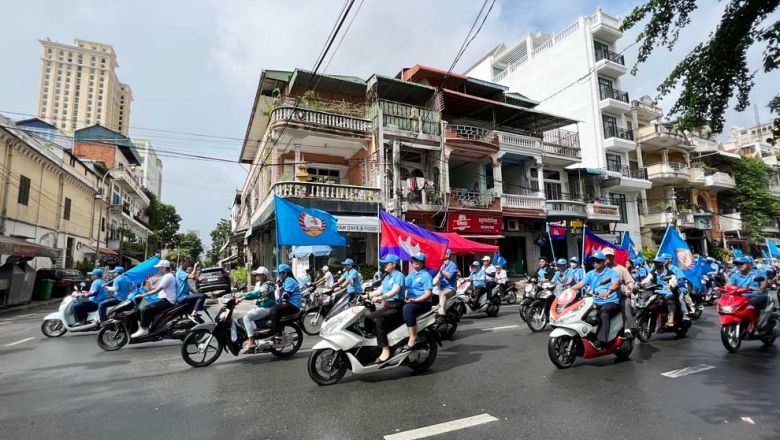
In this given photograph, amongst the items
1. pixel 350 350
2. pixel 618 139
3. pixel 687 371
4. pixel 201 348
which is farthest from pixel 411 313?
pixel 618 139

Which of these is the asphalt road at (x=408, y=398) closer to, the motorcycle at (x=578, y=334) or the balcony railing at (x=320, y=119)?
the motorcycle at (x=578, y=334)

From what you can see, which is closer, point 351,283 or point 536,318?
point 536,318

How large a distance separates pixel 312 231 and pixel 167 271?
10.6 ft

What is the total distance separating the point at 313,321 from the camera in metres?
9.54

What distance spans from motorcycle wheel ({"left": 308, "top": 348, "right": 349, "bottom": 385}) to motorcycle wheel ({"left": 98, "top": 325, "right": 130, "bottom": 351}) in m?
4.70

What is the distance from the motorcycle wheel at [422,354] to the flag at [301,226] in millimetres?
4581

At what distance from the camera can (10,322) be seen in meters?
12.0

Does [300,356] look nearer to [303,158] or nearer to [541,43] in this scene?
[303,158]

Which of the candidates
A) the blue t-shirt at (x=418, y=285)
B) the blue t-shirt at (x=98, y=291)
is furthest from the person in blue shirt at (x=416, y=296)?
the blue t-shirt at (x=98, y=291)

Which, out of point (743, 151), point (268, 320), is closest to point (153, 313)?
point (268, 320)

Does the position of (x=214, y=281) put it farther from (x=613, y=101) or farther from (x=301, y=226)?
(x=613, y=101)

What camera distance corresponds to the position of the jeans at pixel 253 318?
6273 mm

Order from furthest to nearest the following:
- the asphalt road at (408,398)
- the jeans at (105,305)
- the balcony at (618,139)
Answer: the balcony at (618,139), the jeans at (105,305), the asphalt road at (408,398)

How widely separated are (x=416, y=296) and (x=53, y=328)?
341 inches
